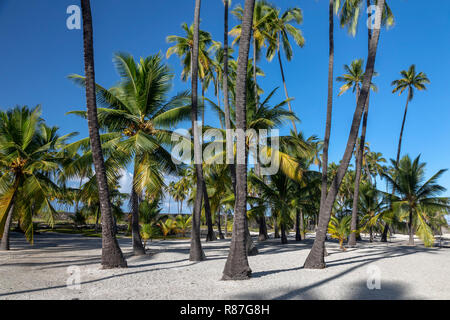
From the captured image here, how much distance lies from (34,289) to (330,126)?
11696 mm

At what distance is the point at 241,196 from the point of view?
830 cm

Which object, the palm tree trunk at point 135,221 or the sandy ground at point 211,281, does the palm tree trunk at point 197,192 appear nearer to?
the sandy ground at point 211,281

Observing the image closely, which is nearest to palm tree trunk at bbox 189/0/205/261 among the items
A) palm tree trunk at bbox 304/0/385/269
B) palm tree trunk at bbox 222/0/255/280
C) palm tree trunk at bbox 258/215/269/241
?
palm tree trunk at bbox 222/0/255/280

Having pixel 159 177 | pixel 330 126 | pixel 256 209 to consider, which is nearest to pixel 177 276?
pixel 159 177

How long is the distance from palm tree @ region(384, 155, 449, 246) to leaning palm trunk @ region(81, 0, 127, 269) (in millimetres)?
19630

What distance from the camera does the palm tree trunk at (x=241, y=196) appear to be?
795 centimetres

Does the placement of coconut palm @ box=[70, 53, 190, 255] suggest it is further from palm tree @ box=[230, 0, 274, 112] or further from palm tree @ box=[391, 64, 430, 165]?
palm tree @ box=[391, 64, 430, 165]

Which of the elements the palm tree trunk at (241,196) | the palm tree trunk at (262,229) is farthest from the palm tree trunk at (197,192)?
the palm tree trunk at (262,229)

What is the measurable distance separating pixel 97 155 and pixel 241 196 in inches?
196

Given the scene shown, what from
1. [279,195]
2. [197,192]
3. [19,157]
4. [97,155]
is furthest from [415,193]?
[19,157]

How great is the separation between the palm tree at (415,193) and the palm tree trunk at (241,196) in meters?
17.3

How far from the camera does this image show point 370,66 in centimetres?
1009

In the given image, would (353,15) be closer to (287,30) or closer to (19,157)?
(287,30)
